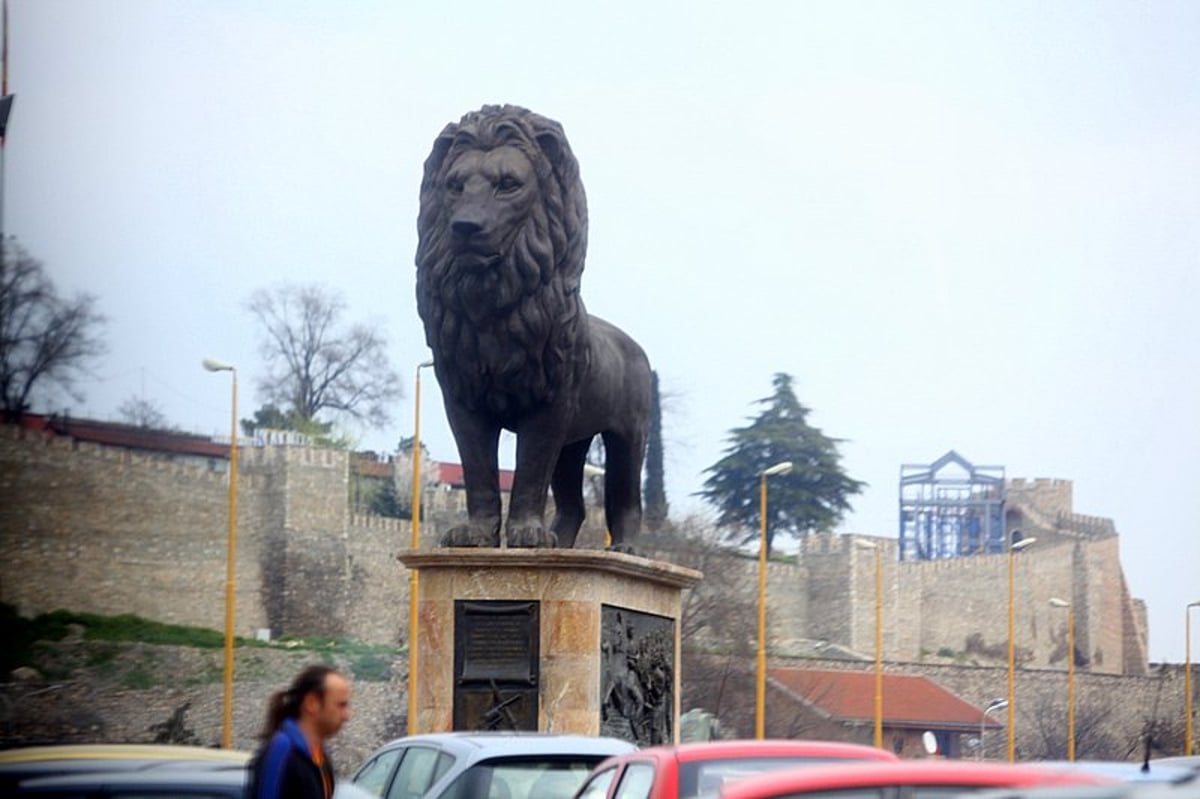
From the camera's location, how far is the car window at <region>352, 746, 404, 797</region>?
14216 mm

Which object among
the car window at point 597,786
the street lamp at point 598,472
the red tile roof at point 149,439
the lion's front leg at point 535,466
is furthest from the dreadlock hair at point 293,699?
the red tile roof at point 149,439

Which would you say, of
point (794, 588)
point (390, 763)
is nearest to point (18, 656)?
point (794, 588)

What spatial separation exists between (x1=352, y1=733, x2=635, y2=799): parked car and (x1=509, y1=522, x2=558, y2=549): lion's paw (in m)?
4.88

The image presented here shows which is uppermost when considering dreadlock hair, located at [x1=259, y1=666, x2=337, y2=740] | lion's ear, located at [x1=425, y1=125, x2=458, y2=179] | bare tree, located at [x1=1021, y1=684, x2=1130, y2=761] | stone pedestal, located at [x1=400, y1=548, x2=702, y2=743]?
lion's ear, located at [x1=425, y1=125, x2=458, y2=179]

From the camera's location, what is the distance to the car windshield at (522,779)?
12.7 meters

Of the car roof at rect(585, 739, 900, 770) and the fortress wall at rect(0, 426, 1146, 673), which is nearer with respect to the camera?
the car roof at rect(585, 739, 900, 770)

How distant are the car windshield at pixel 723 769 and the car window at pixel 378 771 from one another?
3382 millimetres

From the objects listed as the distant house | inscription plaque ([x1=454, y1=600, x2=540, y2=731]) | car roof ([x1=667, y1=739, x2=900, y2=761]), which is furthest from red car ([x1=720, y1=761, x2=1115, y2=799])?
the distant house

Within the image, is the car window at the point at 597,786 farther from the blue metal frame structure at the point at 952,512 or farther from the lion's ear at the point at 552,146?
the blue metal frame structure at the point at 952,512

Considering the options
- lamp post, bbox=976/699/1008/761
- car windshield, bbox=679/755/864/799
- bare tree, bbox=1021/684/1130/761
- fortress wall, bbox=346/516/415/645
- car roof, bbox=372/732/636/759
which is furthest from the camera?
bare tree, bbox=1021/684/1130/761

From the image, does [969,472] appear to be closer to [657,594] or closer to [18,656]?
[18,656]

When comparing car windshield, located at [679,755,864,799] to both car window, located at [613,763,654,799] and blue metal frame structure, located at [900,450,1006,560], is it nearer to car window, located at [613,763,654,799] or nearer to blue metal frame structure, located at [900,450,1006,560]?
car window, located at [613,763,654,799]

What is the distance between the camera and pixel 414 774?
13.7 m

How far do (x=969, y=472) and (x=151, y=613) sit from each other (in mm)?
51844
